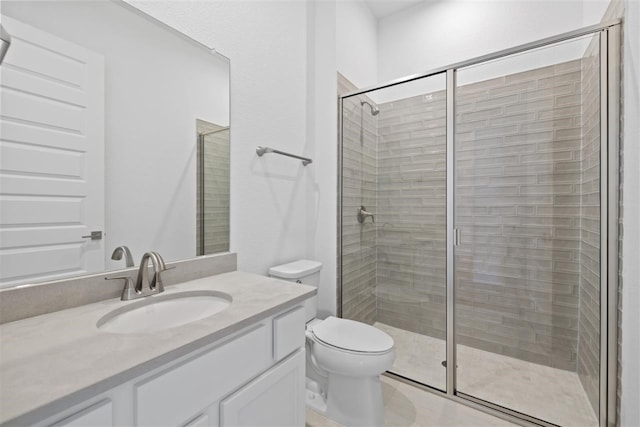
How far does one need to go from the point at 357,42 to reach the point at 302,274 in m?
1.99

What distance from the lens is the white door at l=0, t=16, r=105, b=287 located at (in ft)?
2.75

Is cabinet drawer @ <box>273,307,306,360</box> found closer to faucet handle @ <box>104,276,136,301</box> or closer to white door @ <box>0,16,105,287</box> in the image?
faucet handle @ <box>104,276,136,301</box>

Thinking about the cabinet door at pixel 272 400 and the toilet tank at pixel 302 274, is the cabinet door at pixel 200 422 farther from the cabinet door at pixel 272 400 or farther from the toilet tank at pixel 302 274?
the toilet tank at pixel 302 274

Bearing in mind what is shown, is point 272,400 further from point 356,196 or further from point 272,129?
point 356,196

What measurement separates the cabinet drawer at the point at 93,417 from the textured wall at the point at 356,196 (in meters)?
1.78

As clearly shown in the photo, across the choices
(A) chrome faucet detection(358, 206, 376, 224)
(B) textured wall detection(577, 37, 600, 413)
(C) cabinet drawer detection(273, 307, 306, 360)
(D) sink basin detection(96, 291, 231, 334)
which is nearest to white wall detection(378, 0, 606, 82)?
(B) textured wall detection(577, 37, 600, 413)

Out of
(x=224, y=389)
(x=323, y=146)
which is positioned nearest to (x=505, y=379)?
(x=224, y=389)

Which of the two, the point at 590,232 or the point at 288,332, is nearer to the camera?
the point at 288,332

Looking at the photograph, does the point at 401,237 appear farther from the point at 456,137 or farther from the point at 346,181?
the point at 456,137

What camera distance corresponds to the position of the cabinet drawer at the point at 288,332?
3.26 feet

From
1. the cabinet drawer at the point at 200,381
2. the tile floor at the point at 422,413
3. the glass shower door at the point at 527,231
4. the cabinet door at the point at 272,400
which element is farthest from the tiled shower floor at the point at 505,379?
the cabinet drawer at the point at 200,381

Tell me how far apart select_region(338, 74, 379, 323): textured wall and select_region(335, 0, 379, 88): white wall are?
197 millimetres

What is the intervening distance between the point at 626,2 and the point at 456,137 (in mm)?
876

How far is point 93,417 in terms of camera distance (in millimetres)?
Result: 558
